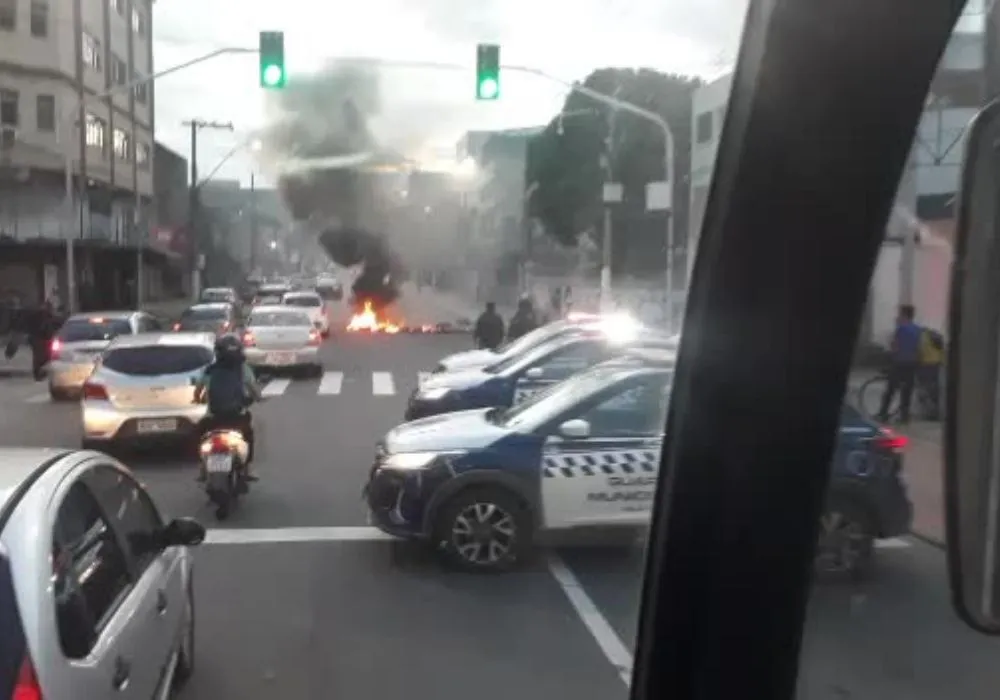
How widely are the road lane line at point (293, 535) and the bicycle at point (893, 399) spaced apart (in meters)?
6.62

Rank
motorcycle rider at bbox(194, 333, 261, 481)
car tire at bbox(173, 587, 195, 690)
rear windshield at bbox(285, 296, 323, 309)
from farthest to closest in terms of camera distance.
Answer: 1. rear windshield at bbox(285, 296, 323, 309)
2. motorcycle rider at bbox(194, 333, 261, 481)
3. car tire at bbox(173, 587, 195, 690)

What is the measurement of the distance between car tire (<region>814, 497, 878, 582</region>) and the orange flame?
32.9 metres

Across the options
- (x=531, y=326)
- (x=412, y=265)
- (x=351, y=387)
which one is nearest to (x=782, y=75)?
(x=531, y=326)

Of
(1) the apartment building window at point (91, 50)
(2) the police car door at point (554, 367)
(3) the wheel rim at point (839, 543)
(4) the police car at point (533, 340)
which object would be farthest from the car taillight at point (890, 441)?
(1) the apartment building window at point (91, 50)

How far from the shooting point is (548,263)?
29719 mm

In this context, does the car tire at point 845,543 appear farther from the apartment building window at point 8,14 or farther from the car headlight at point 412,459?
the apartment building window at point 8,14

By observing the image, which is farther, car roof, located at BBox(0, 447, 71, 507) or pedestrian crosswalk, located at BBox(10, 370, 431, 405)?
pedestrian crosswalk, located at BBox(10, 370, 431, 405)

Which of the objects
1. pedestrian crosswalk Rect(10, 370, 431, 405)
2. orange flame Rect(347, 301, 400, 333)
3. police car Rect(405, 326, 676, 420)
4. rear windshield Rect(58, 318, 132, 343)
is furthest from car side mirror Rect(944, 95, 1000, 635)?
orange flame Rect(347, 301, 400, 333)

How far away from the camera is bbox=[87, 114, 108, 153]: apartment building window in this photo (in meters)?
37.0

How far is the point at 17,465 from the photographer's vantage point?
13.4 feet

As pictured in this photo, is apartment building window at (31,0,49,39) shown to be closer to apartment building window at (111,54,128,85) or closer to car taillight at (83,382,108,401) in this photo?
apartment building window at (111,54,128,85)

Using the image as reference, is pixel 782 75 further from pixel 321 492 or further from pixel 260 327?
pixel 260 327

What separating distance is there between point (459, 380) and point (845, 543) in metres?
10.6

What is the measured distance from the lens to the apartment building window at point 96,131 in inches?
1455
